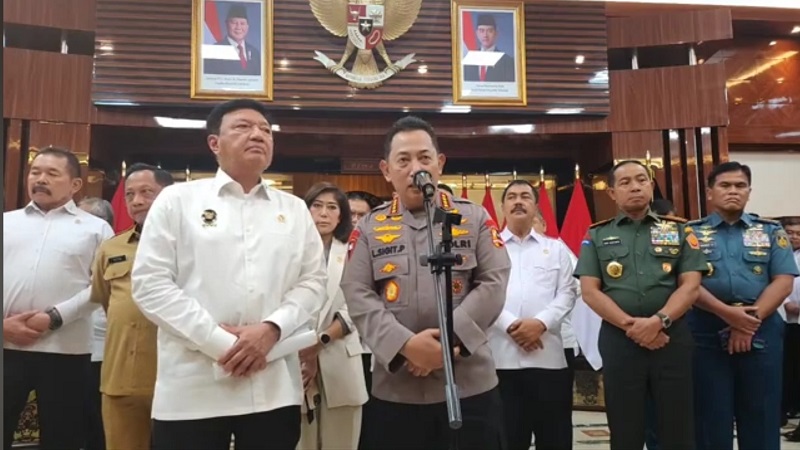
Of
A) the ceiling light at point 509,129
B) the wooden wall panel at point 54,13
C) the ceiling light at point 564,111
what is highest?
the wooden wall panel at point 54,13

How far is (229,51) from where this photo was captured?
4.71 meters

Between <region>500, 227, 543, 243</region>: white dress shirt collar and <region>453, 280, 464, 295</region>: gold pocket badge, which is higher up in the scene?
<region>500, 227, 543, 243</region>: white dress shirt collar

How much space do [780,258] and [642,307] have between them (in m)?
0.84

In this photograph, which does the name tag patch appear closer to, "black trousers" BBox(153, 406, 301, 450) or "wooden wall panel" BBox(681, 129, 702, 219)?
"black trousers" BBox(153, 406, 301, 450)

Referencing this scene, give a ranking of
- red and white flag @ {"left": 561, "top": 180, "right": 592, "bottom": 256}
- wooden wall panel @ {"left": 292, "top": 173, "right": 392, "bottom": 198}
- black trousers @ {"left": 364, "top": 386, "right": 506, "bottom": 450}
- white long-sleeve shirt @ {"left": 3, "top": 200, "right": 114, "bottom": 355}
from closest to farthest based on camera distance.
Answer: black trousers @ {"left": 364, "top": 386, "right": 506, "bottom": 450}, white long-sleeve shirt @ {"left": 3, "top": 200, "right": 114, "bottom": 355}, red and white flag @ {"left": 561, "top": 180, "right": 592, "bottom": 256}, wooden wall panel @ {"left": 292, "top": 173, "right": 392, "bottom": 198}

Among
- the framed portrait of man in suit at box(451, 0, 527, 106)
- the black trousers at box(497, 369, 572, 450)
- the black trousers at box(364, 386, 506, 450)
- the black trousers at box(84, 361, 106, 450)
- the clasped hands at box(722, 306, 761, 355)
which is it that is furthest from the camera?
the framed portrait of man in suit at box(451, 0, 527, 106)

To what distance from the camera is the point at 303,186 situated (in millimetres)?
5699

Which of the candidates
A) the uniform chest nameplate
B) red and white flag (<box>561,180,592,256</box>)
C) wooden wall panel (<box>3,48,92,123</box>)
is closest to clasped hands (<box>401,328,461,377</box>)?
the uniform chest nameplate

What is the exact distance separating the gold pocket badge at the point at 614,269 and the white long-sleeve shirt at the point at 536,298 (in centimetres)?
37

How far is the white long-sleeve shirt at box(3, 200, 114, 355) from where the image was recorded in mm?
2324

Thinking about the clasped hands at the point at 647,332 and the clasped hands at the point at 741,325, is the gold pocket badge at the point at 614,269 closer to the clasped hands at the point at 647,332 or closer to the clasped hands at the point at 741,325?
the clasped hands at the point at 647,332

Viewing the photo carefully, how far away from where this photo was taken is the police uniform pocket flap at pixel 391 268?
5.78ft

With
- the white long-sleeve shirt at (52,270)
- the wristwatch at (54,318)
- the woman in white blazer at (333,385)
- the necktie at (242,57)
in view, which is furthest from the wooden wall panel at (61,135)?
the woman in white blazer at (333,385)

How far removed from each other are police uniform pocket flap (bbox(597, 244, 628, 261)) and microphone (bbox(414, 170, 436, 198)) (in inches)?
43.9
